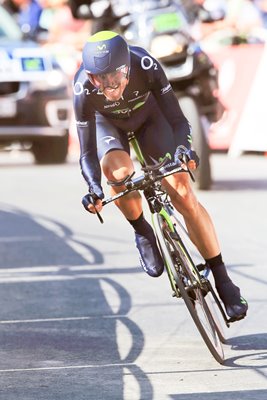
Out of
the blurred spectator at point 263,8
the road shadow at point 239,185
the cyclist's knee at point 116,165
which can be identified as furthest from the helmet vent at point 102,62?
the blurred spectator at point 263,8

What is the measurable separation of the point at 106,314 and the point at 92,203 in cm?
182

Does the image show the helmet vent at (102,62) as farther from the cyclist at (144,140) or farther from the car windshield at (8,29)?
the car windshield at (8,29)

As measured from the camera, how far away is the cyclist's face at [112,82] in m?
7.06

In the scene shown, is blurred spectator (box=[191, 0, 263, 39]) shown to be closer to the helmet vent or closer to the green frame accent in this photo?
the green frame accent

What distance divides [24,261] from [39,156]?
7984 mm

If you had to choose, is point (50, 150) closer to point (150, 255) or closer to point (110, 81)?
point (150, 255)

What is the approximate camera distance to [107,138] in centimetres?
783

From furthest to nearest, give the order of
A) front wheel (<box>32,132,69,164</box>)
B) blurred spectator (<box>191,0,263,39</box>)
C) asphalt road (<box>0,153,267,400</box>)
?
1. blurred spectator (<box>191,0,263,39</box>)
2. front wheel (<box>32,132,69,164</box>)
3. asphalt road (<box>0,153,267,400</box>)

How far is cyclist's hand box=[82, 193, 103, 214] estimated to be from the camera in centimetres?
721

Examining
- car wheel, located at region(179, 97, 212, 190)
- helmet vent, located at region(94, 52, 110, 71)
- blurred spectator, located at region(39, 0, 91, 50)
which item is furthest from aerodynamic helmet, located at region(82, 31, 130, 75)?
blurred spectator, located at region(39, 0, 91, 50)

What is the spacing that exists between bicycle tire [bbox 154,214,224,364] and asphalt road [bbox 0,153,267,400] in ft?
0.48

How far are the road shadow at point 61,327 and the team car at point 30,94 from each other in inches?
213

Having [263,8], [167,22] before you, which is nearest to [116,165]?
[167,22]

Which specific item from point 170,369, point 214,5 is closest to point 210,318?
point 170,369
